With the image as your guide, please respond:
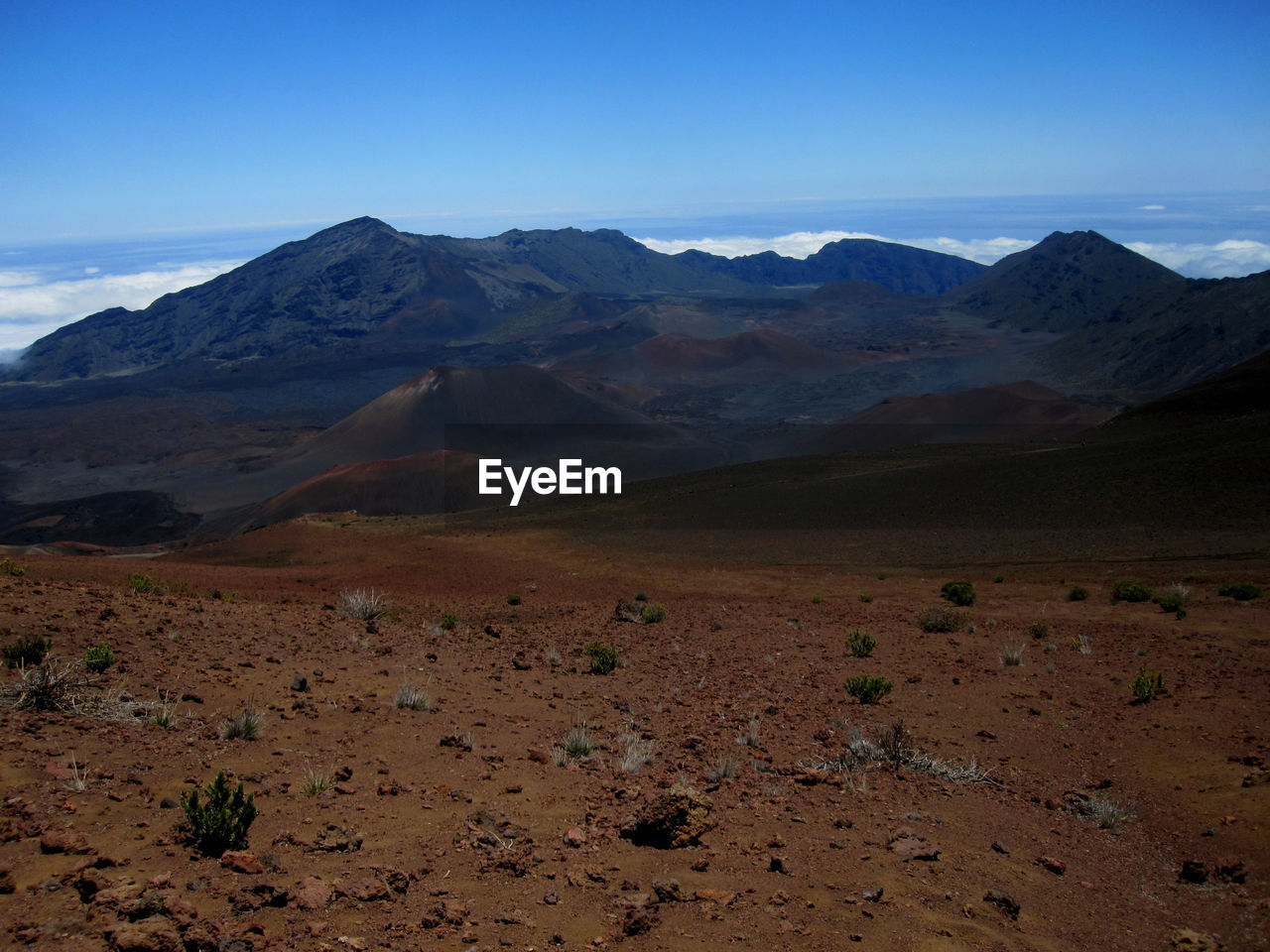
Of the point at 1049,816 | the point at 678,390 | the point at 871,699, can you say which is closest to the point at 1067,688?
the point at 871,699

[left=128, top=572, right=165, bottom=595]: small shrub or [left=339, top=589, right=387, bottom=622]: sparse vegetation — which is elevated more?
[left=128, top=572, right=165, bottom=595]: small shrub

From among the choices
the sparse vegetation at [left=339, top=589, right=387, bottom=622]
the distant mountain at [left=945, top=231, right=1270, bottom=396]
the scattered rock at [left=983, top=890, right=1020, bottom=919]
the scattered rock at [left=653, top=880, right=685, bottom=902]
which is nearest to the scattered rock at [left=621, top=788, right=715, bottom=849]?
the scattered rock at [left=653, top=880, right=685, bottom=902]

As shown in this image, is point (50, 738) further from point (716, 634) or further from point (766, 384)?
point (766, 384)

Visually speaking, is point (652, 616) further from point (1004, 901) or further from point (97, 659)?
point (1004, 901)

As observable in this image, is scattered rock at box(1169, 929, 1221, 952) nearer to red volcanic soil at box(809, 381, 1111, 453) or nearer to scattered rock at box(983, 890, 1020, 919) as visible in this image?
scattered rock at box(983, 890, 1020, 919)

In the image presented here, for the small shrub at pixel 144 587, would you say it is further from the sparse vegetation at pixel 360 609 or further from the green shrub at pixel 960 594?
the green shrub at pixel 960 594

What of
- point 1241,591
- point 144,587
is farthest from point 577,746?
point 1241,591
